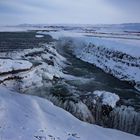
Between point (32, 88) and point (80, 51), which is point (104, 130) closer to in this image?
point (32, 88)

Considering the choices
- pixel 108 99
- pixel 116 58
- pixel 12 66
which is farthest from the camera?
pixel 116 58

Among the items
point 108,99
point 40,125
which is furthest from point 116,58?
point 40,125

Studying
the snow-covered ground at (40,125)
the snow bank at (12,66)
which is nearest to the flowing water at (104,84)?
the snow bank at (12,66)

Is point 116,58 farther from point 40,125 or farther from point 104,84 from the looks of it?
point 40,125

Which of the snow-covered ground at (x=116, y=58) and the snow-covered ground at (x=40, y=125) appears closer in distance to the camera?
the snow-covered ground at (x=40, y=125)

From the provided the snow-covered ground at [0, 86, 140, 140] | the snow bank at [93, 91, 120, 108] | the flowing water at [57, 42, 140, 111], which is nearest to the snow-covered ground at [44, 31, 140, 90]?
the flowing water at [57, 42, 140, 111]

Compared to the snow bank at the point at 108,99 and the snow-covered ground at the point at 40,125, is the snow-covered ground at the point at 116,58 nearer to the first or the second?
the snow bank at the point at 108,99

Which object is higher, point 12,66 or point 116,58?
point 12,66

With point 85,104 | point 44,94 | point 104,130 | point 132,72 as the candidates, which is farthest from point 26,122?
point 132,72
